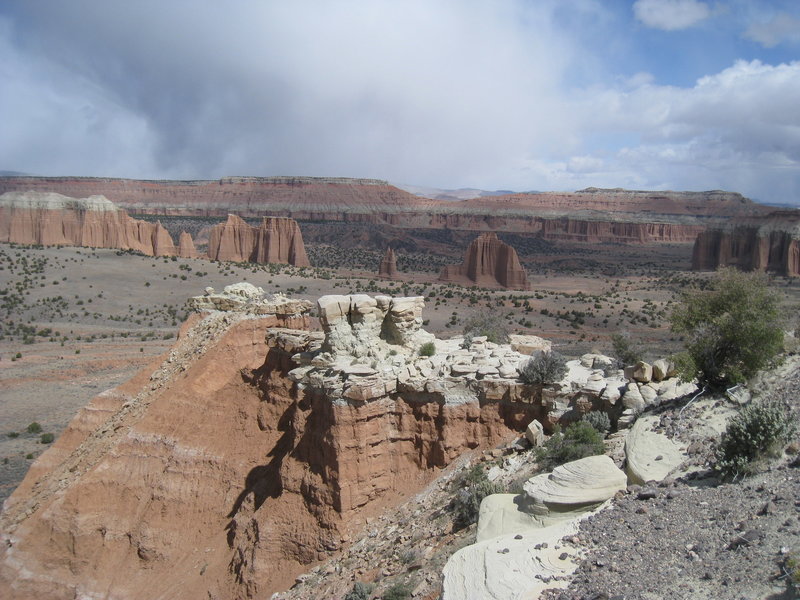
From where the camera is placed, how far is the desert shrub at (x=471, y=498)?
905 cm

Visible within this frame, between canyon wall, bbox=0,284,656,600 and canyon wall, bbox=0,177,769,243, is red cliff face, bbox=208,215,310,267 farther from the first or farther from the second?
canyon wall, bbox=0,284,656,600

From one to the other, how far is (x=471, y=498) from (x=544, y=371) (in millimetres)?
3170

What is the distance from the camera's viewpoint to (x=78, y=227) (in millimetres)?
96250

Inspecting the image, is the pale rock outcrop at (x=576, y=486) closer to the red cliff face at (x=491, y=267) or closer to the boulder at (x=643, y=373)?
the boulder at (x=643, y=373)

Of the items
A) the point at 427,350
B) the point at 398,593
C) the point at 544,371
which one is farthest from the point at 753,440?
the point at 427,350

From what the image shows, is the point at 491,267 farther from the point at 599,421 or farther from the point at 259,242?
the point at 599,421

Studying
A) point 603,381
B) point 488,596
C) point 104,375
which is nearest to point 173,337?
point 104,375

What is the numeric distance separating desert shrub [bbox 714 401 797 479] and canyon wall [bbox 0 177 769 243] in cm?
15640

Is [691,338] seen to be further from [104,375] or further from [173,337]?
[173,337]

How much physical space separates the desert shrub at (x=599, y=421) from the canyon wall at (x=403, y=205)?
504 feet

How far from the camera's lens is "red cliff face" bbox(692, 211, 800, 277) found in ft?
281

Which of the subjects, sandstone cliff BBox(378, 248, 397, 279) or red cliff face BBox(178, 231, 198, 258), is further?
red cliff face BBox(178, 231, 198, 258)

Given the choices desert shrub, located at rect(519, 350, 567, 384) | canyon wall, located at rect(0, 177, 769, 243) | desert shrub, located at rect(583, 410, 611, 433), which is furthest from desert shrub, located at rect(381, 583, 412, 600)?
canyon wall, located at rect(0, 177, 769, 243)

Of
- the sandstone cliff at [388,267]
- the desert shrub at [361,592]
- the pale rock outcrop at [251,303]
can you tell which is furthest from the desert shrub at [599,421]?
the sandstone cliff at [388,267]
